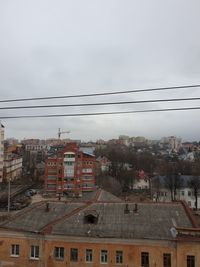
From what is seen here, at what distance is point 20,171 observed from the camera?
289 feet

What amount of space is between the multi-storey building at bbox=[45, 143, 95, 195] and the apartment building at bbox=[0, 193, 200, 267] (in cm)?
3349

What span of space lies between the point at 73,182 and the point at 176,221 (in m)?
36.4

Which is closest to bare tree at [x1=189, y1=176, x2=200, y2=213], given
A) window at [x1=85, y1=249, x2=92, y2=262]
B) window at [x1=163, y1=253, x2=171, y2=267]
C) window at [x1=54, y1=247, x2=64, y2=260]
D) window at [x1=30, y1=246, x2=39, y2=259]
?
window at [x1=163, y1=253, x2=171, y2=267]

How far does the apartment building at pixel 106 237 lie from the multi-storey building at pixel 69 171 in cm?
3349

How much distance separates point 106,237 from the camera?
18.0 m

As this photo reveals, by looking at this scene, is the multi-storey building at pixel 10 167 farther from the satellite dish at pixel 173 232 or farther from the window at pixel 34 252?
the satellite dish at pixel 173 232

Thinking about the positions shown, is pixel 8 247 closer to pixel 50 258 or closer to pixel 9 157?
pixel 50 258

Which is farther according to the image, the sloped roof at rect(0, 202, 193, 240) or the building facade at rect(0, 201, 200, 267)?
the sloped roof at rect(0, 202, 193, 240)

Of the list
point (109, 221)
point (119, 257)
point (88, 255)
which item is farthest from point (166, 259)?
point (88, 255)

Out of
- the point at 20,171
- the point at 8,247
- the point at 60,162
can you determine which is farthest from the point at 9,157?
the point at 8,247

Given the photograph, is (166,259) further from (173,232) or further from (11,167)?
(11,167)

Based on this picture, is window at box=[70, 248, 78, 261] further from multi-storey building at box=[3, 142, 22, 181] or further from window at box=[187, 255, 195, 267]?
multi-storey building at box=[3, 142, 22, 181]

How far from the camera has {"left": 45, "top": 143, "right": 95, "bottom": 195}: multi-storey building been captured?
178 ft

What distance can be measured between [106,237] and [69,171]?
36.8 meters
